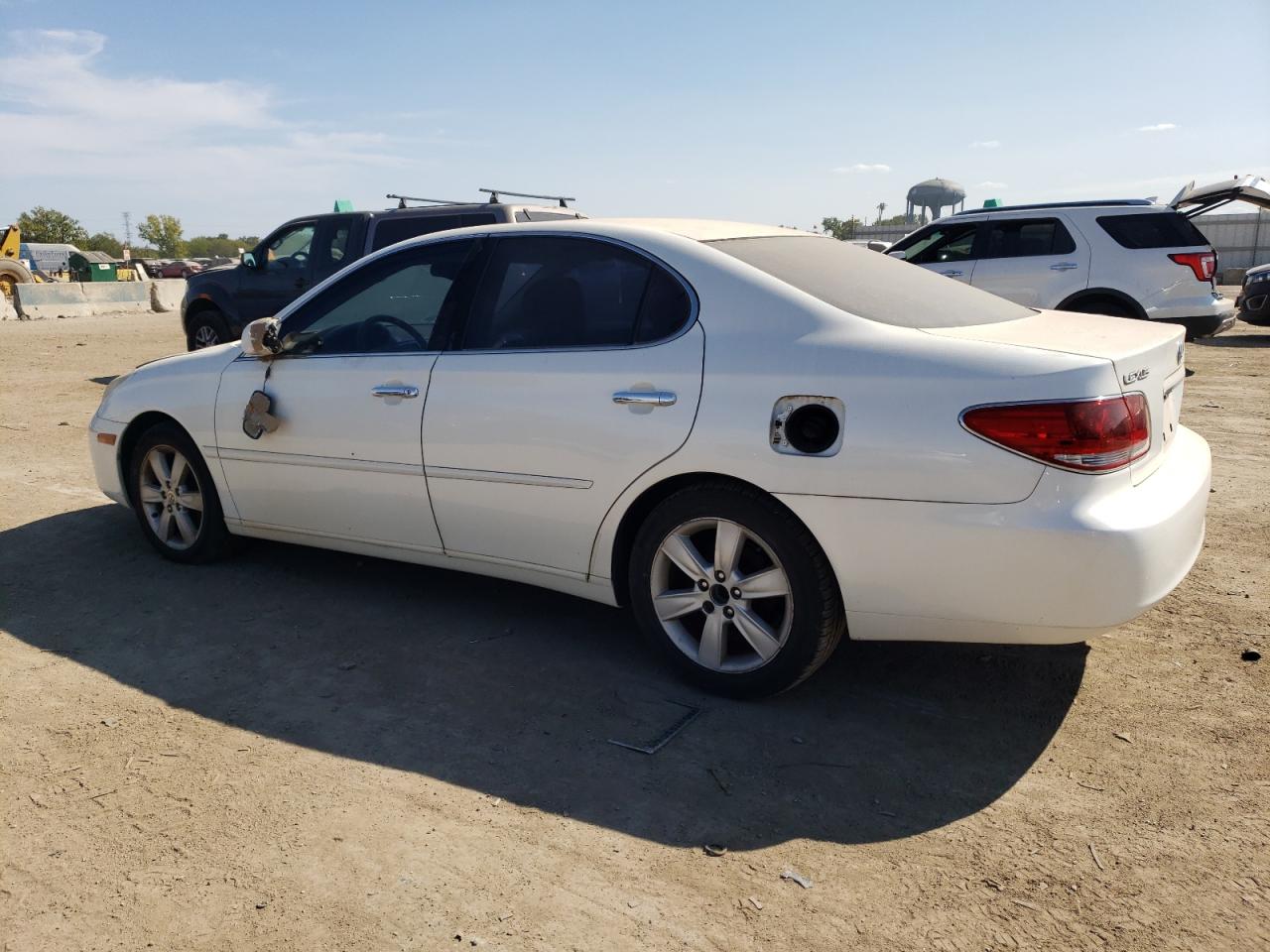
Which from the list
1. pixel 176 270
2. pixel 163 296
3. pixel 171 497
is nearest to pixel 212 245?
pixel 176 270

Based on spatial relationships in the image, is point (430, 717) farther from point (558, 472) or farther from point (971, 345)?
point (971, 345)

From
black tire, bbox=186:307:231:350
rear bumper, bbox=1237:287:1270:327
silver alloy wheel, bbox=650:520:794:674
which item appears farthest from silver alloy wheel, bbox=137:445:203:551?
rear bumper, bbox=1237:287:1270:327

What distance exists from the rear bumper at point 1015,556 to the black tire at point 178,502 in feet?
10.2

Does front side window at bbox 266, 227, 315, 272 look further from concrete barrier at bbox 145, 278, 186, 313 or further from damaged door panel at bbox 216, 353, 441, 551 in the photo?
concrete barrier at bbox 145, 278, 186, 313

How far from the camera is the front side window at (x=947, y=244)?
38.3 feet

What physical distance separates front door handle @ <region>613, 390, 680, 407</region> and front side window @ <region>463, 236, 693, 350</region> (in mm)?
208

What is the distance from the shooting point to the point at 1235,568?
488cm

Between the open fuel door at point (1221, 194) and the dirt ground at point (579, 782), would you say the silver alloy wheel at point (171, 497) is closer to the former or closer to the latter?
the dirt ground at point (579, 782)

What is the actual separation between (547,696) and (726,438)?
116 cm

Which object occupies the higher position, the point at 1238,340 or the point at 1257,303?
the point at 1257,303

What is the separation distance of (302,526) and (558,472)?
61.3 inches

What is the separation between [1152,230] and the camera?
35.7 ft

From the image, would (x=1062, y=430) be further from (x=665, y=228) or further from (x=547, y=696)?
(x=547, y=696)

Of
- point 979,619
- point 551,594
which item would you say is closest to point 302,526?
point 551,594
